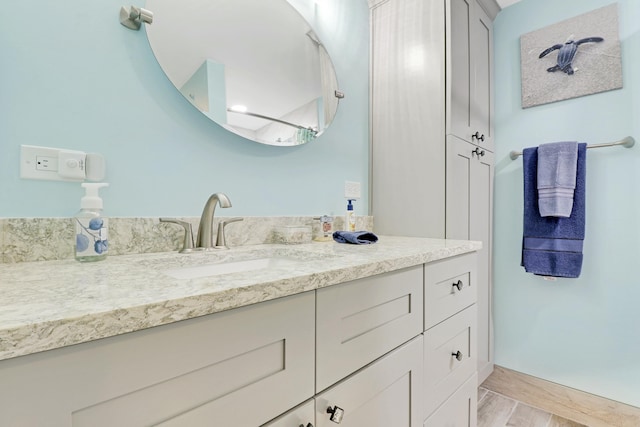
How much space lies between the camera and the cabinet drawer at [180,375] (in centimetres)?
32

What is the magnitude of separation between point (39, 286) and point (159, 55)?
737 millimetres

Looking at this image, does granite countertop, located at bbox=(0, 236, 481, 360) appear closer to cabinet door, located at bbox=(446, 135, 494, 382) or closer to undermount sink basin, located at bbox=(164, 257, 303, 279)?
undermount sink basin, located at bbox=(164, 257, 303, 279)

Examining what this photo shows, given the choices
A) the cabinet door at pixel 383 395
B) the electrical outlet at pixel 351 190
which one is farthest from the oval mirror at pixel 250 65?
the cabinet door at pixel 383 395

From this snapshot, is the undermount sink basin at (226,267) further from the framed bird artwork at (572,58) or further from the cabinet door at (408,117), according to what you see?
A: the framed bird artwork at (572,58)

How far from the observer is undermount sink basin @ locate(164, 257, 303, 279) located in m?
0.79

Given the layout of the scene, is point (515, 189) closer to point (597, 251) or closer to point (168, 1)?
point (597, 251)

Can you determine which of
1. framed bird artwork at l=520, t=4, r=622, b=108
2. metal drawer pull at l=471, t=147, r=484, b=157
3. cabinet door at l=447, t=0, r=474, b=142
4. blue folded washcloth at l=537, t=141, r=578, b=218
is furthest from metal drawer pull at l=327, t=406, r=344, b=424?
framed bird artwork at l=520, t=4, r=622, b=108

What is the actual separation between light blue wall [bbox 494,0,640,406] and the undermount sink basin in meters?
1.61

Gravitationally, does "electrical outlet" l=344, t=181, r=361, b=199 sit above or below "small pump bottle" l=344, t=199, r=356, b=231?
above

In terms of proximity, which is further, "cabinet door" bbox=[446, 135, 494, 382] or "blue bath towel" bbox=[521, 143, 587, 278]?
"blue bath towel" bbox=[521, 143, 587, 278]

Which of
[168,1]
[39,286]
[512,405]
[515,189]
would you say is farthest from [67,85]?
[512,405]

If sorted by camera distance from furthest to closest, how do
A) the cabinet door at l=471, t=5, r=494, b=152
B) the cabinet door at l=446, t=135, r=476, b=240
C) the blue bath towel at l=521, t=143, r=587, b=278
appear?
1. the cabinet door at l=471, t=5, r=494, b=152
2. the blue bath towel at l=521, t=143, r=587, b=278
3. the cabinet door at l=446, t=135, r=476, b=240

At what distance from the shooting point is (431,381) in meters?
0.90

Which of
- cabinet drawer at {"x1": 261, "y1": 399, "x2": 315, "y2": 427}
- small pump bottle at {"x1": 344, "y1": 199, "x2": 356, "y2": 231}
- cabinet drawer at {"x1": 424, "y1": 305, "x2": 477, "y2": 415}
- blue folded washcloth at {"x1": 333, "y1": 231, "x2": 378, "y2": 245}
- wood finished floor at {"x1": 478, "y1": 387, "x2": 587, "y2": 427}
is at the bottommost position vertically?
wood finished floor at {"x1": 478, "y1": 387, "x2": 587, "y2": 427}
